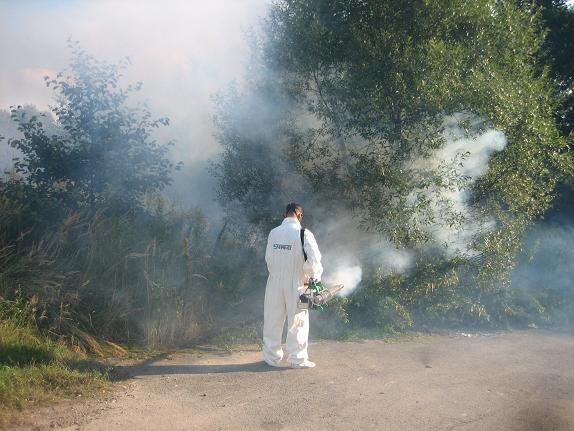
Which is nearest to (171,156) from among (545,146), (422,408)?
(545,146)

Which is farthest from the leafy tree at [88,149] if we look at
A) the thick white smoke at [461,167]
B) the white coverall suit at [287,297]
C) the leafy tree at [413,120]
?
the thick white smoke at [461,167]

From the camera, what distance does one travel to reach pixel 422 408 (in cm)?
536

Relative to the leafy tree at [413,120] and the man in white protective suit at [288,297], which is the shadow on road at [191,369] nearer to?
the man in white protective suit at [288,297]

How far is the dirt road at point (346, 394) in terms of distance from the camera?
4.93 metres

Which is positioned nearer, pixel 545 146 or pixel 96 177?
pixel 96 177

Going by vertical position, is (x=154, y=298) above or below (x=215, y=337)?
above

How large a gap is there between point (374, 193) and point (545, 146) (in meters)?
2.89

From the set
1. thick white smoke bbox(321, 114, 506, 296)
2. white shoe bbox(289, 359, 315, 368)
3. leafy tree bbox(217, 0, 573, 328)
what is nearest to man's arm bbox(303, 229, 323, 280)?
white shoe bbox(289, 359, 315, 368)

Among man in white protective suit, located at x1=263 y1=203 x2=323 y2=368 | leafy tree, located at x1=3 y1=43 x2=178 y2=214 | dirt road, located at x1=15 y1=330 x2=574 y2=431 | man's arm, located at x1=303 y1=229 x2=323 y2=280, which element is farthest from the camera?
leafy tree, located at x1=3 y1=43 x2=178 y2=214

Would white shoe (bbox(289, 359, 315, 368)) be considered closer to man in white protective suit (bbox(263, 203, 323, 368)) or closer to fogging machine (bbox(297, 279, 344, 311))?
man in white protective suit (bbox(263, 203, 323, 368))

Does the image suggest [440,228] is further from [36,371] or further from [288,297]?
[36,371]

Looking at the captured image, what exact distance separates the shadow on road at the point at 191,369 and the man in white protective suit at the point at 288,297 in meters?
0.16

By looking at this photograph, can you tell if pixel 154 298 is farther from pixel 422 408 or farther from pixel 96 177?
pixel 422 408

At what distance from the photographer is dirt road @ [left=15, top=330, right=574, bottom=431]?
16.2 feet
